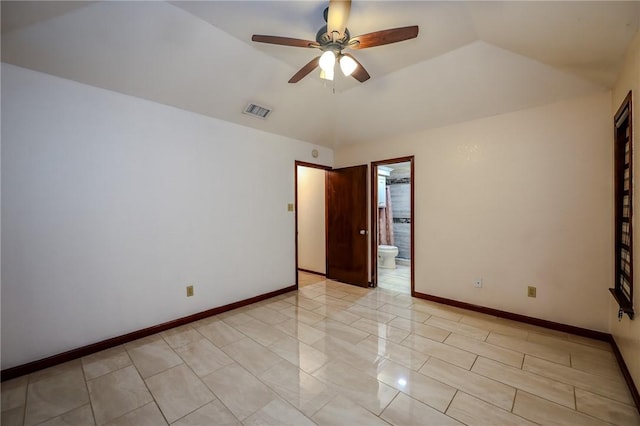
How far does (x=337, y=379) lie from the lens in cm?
198

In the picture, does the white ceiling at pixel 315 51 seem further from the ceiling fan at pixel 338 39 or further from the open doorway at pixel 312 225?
the open doorway at pixel 312 225

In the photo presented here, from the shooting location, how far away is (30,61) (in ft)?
6.65

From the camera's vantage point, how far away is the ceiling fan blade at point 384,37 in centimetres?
172

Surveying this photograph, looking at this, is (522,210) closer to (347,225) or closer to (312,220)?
(347,225)

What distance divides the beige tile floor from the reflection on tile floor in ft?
4.12

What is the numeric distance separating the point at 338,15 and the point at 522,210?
8.85 ft

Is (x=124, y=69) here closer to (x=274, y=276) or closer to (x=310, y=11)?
(x=310, y=11)

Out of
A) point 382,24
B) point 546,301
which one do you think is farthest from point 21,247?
point 546,301

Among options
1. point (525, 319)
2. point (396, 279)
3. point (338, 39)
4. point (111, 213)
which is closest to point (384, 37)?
point (338, 39)

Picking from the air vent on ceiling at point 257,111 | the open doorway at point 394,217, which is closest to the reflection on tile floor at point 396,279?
the open doorway at point 394,217

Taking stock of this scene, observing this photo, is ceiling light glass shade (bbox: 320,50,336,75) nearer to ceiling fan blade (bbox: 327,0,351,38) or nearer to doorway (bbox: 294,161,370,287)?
ceiling fan blade (bbox: 327,0,351,38)

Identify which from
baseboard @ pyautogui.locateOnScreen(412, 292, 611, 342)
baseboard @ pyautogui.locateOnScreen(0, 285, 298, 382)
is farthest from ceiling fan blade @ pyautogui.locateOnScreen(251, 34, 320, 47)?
baseboard @ pyautogui.locateOnScreen(412, 292, 611, 342)

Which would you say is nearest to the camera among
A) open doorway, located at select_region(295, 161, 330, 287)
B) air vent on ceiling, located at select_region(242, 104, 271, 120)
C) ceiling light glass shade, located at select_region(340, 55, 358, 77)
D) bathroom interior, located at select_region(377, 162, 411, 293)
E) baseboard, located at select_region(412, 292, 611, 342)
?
ceiling light glass shade, located at select_region(340, 55, 358, 77)

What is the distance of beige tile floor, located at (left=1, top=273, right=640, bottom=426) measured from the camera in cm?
164
